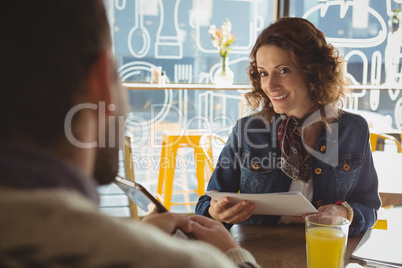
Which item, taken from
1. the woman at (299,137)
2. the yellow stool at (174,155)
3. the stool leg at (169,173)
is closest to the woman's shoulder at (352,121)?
the woman at (299,137)

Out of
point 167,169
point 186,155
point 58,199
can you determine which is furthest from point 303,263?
point 186,155

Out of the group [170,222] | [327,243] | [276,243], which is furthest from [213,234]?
[276,243]

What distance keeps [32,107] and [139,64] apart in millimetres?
3575

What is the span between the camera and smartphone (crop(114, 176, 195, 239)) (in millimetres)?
791

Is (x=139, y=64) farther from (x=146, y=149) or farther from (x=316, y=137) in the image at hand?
(x=316, y=137)

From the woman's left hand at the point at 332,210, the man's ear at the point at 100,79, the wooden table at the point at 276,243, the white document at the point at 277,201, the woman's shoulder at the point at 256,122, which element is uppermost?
the man's ear at the point at 100,79

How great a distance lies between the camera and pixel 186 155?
3.94 metres

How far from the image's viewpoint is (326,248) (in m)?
0.98

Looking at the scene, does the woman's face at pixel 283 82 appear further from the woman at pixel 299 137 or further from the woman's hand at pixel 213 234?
the woman's hand at pixel 213 234

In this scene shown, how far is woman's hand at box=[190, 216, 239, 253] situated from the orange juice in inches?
13.3

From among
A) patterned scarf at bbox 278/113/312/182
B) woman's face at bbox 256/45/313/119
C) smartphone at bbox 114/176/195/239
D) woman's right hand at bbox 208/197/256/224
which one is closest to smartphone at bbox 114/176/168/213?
smartphone at bbox 114/176/195/239

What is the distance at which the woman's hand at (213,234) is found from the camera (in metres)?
0.71

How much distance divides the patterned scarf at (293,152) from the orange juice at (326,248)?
22.1 inches

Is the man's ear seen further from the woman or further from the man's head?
the woman
